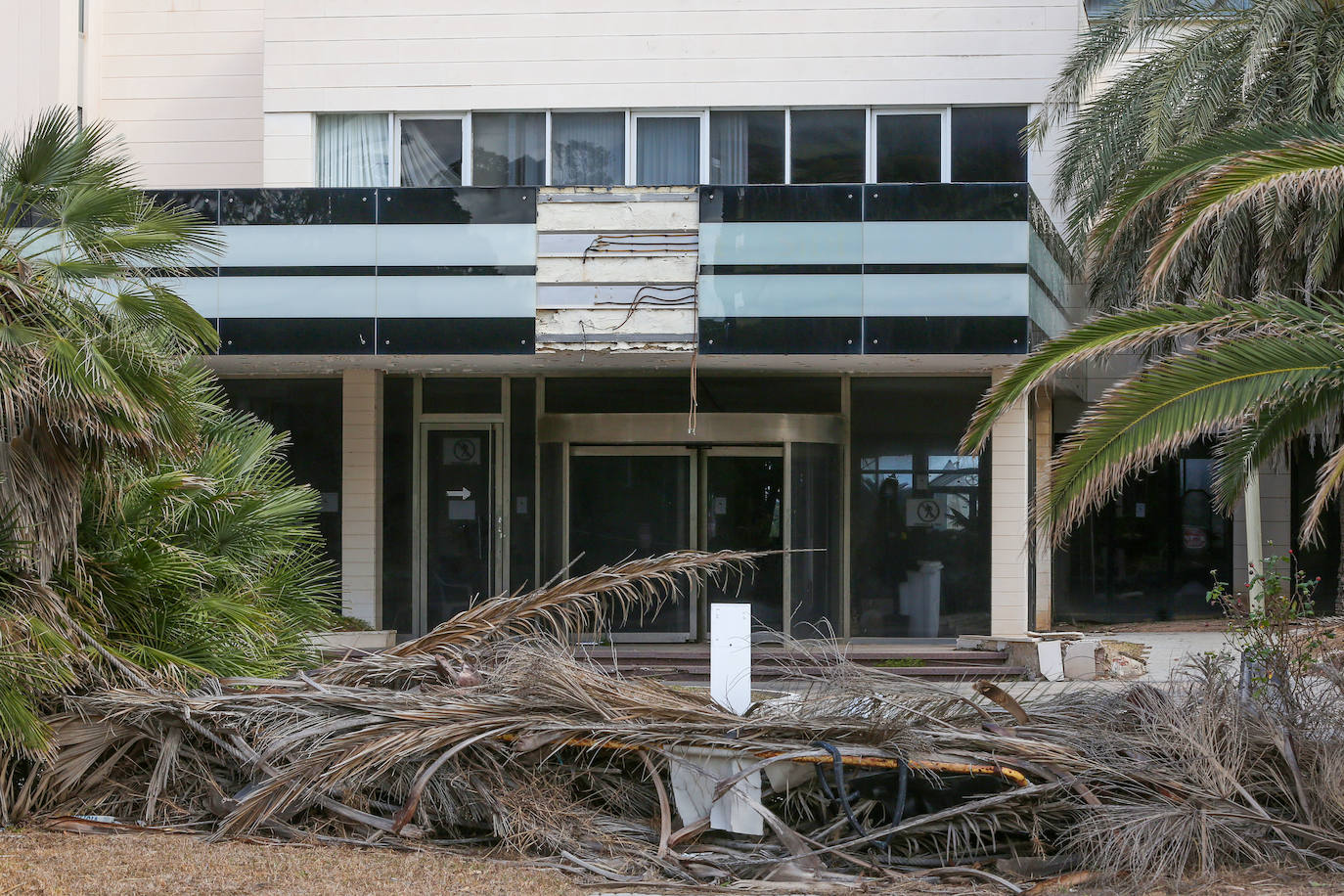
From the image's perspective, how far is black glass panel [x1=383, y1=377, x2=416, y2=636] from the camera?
57.9ft

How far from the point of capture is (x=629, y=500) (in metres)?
16.8

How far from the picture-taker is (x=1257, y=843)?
22.4 ft

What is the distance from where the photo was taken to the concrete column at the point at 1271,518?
2042 cm

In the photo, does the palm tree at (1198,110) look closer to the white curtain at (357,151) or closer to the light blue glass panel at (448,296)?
the light blue glass panel at (448,296)

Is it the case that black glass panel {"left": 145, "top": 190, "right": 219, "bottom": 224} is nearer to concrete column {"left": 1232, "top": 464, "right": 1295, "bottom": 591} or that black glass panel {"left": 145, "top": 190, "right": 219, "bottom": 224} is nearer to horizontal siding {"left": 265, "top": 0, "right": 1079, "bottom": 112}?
horizontal siding {"left": 265, "top": 0, "right": 1079, "bottom": 112}

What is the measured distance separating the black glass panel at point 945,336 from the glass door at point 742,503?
227 centimetres

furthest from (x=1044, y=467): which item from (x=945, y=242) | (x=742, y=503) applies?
(x=945, y=242)

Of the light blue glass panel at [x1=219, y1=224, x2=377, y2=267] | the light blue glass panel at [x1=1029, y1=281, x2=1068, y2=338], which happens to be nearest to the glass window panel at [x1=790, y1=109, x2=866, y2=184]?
the light blue glass panel at [x1=1029, y1=281, x2=1068, y2=338]

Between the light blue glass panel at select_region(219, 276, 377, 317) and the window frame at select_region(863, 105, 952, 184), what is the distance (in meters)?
6.38

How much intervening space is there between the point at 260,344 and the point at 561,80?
16.6 ft

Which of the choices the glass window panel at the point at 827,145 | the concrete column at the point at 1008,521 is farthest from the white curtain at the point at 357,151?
the concrete column at the point at 1008,521

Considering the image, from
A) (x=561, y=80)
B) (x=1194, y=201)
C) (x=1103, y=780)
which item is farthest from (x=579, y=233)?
(x=1103, y=780)

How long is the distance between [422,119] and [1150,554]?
41.5ft

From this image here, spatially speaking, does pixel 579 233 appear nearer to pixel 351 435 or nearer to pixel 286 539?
pixel 351 435
